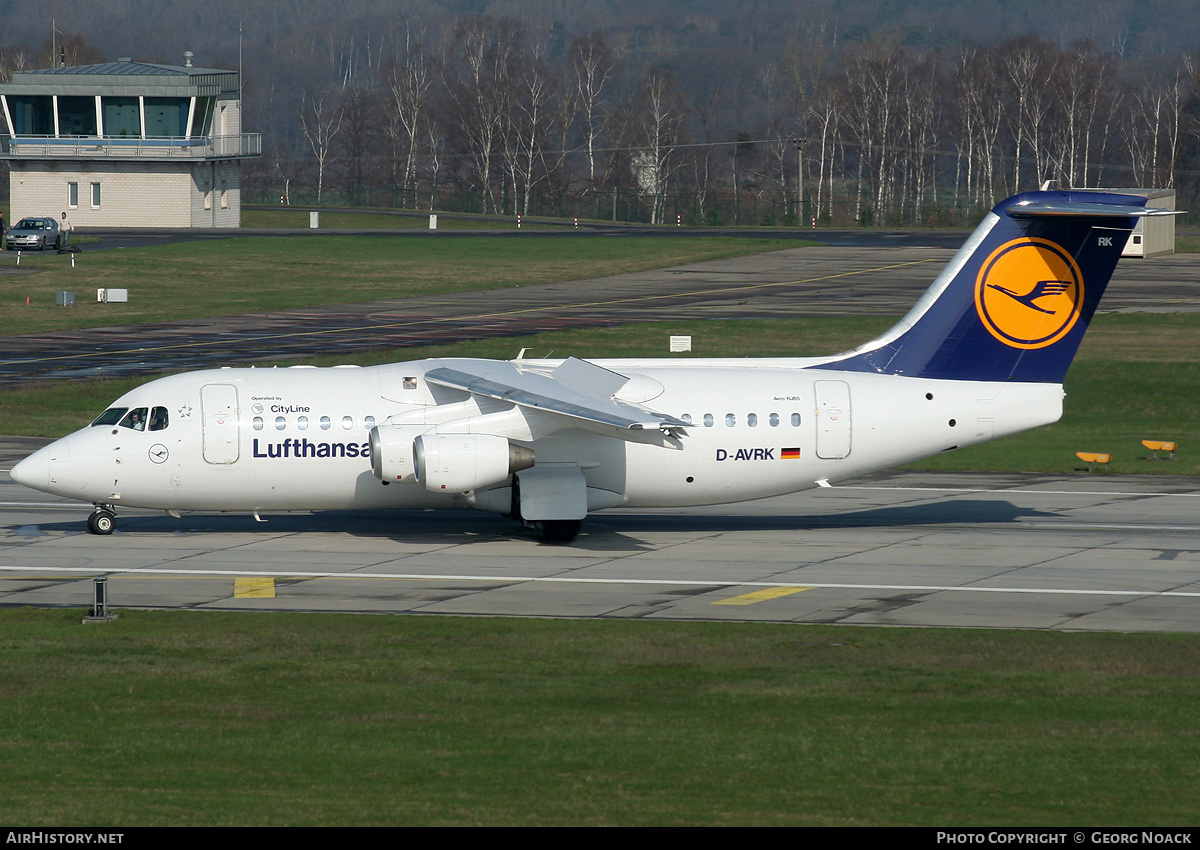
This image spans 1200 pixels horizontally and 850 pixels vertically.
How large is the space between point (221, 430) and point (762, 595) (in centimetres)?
1130

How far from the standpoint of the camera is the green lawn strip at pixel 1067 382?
139 feet

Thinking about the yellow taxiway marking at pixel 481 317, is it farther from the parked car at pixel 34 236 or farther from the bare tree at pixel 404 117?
the bare tree at pixel 404 117

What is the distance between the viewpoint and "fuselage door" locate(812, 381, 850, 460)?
30234 mm

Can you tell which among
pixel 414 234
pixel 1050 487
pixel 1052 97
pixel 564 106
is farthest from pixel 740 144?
pixel 1050 487

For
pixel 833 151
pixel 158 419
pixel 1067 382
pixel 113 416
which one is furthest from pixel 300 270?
pixel 833 151

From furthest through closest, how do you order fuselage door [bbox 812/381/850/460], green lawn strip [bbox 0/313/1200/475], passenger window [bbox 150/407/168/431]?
green lawn strip [bbox 0/313/1200/475] → fuselage door [bbox 812/381/850/460] → passenger window [bbox 150/407/168/431]

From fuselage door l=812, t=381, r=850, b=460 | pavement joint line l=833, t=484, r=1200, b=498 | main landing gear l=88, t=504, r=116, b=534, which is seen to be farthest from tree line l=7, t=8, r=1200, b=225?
main landing gear l=88, t=504, r=116, b=534

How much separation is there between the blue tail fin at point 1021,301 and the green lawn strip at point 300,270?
47931 millimetres

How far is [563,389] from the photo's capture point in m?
29.3

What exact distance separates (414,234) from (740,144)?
60828 millimetres

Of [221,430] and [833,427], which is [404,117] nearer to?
[221,430]

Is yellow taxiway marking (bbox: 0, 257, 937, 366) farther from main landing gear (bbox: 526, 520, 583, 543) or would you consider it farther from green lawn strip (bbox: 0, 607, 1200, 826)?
green lawn strip (bbox: 0, 607, 1200, 826)

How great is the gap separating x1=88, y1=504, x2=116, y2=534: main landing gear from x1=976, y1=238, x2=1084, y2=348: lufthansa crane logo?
1845cm

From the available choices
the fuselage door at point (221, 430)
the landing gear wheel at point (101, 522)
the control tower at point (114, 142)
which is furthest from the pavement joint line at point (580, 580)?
the control tower at point (114, 142)
